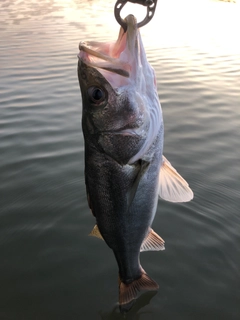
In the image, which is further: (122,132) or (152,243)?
(152,243)

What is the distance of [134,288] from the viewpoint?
297 centimetres

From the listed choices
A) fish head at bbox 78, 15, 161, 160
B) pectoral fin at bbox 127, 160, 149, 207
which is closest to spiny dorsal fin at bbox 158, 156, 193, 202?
pectoral fin at bbox 127, 160, 149, 207

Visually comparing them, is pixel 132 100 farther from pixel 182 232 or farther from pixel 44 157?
pixel 44 157

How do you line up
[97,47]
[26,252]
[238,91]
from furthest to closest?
1. [238,91]
2. [26,252]
3. [97,47]

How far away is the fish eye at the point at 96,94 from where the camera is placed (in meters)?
2.28

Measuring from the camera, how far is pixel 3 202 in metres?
4.91

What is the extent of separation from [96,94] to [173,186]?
0.90m

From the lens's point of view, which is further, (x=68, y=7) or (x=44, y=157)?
(x=68, y=7)

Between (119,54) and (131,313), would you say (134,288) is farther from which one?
(119,54)

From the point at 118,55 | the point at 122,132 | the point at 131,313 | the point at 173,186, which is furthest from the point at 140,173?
the point at 131,313

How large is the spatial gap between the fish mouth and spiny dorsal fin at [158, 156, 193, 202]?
2.51 ft

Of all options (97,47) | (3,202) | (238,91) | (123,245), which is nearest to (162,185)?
(123,245)

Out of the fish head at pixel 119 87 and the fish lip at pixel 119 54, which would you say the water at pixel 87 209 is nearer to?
the fish head at pixel 119 87

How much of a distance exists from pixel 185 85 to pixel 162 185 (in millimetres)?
6900
